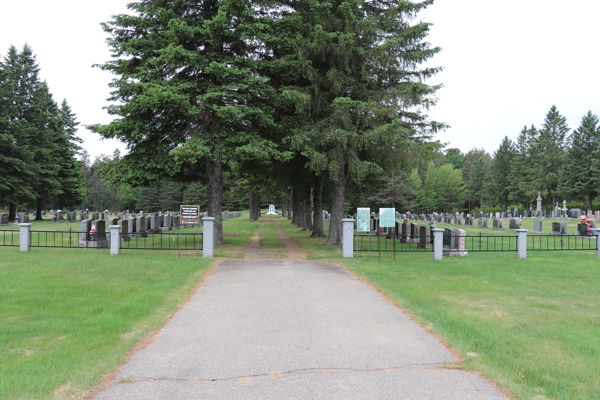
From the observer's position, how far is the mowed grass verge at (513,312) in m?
4.43

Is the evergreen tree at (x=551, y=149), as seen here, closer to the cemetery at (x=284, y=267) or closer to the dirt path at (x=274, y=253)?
the cemetery at (x=284, y=267)

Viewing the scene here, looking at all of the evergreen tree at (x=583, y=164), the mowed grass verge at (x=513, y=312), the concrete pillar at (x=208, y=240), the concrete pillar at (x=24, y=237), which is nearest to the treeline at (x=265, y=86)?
the concrete pillar at (x=208, y=240)

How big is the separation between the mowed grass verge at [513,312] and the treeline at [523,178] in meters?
37.9

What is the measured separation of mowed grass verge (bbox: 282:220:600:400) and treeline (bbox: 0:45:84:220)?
3497 cm

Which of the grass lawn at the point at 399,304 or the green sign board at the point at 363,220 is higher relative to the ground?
the green sign board at the point at 363,220

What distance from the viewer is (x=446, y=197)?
91938mm

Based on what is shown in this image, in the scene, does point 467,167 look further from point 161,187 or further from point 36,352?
point 36,352

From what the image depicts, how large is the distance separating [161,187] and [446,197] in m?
63.4

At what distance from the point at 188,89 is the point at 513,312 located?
47.3 feet

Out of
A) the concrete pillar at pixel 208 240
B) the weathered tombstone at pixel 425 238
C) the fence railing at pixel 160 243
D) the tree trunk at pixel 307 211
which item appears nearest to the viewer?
the concrete pillar at pixel 208 240

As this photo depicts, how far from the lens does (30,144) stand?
1593 inches

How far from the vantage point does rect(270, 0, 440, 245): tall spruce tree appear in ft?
56.2

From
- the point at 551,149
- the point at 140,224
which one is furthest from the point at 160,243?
the point at 551,149

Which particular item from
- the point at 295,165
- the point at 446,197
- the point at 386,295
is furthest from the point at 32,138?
the point at 446,197
